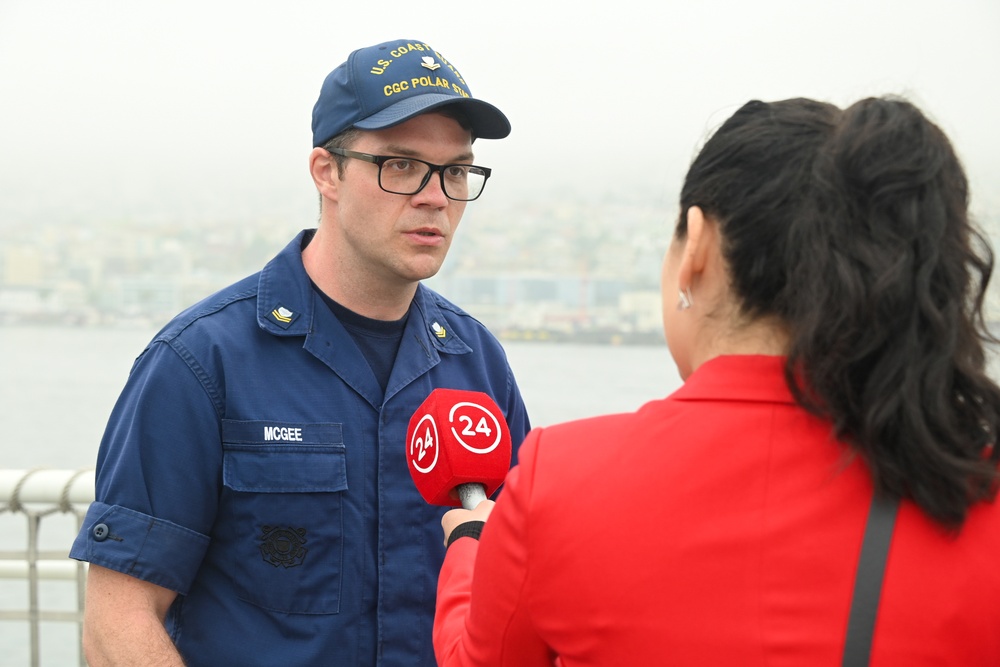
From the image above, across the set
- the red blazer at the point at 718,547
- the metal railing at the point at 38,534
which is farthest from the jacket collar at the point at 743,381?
the metal railing at the point at 38,534

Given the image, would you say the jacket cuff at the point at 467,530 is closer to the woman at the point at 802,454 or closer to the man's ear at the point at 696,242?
the woman at the point at 802,454

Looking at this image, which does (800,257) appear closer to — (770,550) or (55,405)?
(770,550)

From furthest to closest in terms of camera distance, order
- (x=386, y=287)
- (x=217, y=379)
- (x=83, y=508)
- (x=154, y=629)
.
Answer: (x=83, y=508)
(x=386, y=287)
(x=217, y=379)
(x=154, y=629)

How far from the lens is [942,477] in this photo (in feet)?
3.76

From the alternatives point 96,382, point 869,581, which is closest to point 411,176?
point 869,581

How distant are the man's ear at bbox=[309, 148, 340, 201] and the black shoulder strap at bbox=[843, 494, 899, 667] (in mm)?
1545

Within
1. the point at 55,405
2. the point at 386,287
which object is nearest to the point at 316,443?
the point at 386,287

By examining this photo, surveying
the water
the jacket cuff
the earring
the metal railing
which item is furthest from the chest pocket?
the water

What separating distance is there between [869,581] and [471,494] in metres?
0.81

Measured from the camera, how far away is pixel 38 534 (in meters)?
3.51

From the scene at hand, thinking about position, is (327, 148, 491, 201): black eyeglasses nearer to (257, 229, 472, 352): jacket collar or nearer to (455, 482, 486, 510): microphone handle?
(257, 229, 472, 352): jacket collar

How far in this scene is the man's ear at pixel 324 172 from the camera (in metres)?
2.39

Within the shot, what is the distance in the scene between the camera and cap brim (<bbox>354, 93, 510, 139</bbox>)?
7.30 feet

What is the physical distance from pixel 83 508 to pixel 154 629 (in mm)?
1664
